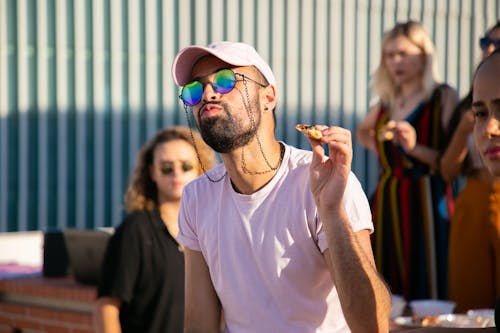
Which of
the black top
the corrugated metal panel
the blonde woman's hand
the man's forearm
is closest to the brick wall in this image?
the black top

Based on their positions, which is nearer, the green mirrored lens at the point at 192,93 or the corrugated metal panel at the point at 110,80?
the green mirrored lens at the point at 192,93

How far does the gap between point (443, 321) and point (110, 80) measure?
863 cm

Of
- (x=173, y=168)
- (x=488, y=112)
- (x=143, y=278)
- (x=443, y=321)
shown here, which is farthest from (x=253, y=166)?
(x=173, y=168)

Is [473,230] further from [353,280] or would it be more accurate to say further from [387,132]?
[353,280]

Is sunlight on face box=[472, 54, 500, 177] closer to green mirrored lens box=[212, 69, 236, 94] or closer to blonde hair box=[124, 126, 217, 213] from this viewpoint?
green mirrored lens box=[212, 69, 236, 94]

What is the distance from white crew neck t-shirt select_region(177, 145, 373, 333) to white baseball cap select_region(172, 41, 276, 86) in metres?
0.25

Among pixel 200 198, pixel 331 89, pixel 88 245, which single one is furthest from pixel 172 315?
pixel 331 89

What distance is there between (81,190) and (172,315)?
292 inches

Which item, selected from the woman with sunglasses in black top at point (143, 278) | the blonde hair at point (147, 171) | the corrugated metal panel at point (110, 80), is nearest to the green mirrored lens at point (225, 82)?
the woman with sunglasses in black top at point (143, 278)

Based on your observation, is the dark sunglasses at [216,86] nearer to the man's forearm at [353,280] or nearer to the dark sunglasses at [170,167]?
the man's forearm at [353,280]

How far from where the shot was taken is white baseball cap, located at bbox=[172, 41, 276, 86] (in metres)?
2.71

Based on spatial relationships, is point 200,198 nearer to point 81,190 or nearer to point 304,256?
point 304,256

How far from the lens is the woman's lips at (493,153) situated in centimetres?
225

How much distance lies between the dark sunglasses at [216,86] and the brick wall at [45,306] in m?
2.32
